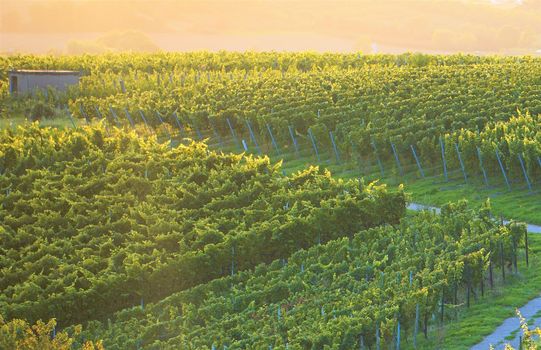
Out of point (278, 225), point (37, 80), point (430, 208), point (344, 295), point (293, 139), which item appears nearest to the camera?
point (344, 295)

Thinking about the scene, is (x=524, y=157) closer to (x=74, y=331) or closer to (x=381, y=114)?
(x=381, y=114)

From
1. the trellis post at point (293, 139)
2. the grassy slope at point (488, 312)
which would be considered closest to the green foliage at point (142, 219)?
the grassy slope at point (488, 312)

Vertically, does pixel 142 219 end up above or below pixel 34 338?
above

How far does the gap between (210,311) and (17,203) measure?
40.0 feet

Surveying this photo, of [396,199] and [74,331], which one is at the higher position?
[396,199]

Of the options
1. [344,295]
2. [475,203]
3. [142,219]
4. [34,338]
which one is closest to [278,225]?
[142,219]

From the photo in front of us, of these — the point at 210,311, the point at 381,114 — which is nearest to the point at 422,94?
the point at 381,114

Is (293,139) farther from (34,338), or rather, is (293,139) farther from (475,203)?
(34,338)

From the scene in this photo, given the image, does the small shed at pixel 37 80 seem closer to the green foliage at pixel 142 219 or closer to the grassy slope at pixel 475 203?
the grassy slope at pixel 475 203

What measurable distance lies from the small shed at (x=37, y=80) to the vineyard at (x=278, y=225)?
1818 centimetres

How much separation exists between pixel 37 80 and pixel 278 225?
47434mm

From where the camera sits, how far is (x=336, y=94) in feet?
202

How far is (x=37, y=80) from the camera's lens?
78.9 meters

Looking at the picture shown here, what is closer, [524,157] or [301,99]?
[524,157]
